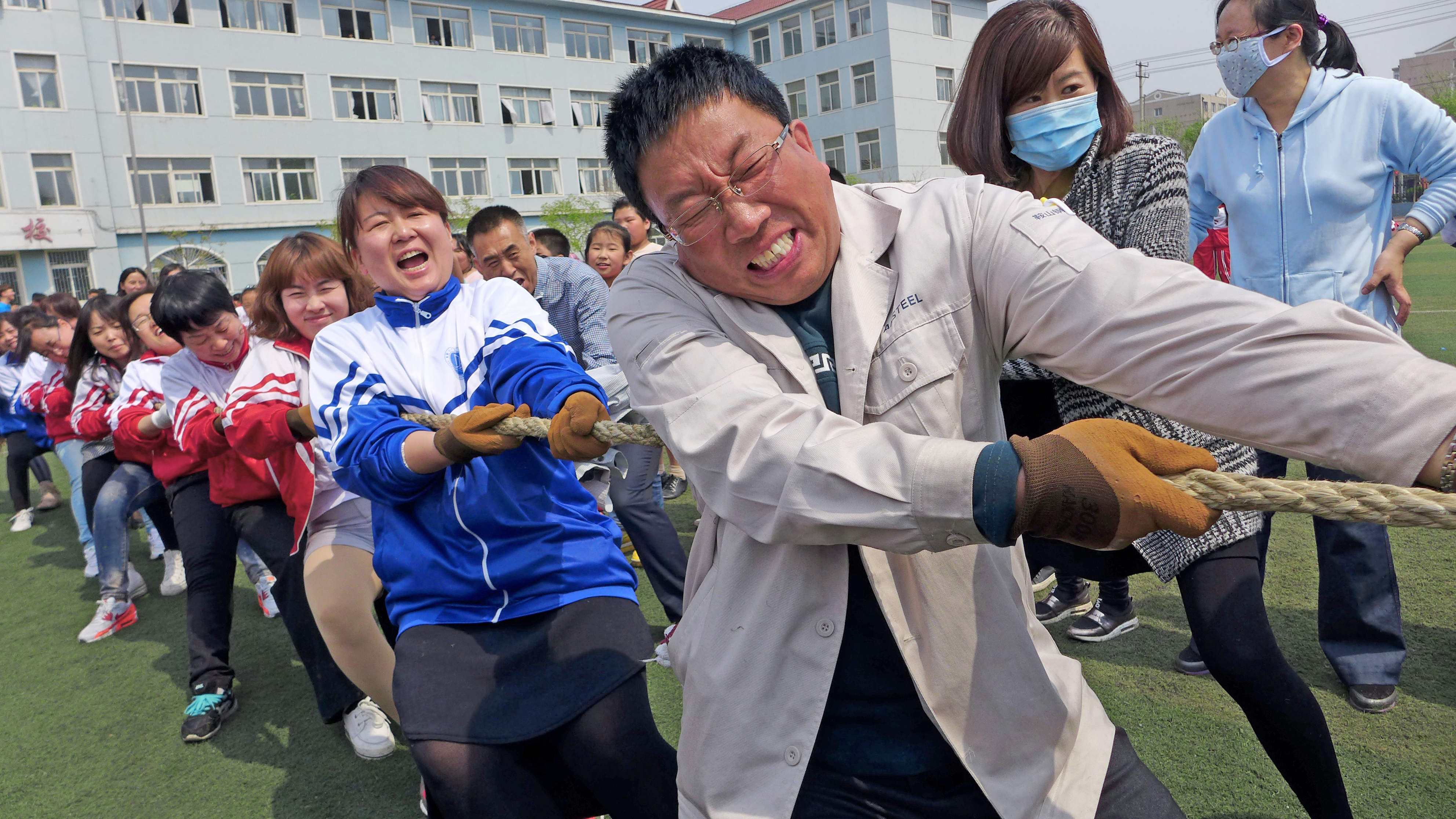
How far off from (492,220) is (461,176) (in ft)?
99.9

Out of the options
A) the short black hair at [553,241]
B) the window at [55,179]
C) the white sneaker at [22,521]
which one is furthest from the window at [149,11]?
the short black hair at [553,241]

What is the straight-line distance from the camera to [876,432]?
3.92 feet

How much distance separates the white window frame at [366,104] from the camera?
3036cm

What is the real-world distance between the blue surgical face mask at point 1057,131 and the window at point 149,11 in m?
32.5

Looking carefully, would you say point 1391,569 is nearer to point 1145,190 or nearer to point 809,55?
Answer: point 1145,190

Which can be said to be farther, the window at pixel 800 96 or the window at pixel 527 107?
the window at pixel 800 96

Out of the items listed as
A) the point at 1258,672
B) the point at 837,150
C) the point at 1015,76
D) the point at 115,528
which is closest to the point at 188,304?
the point at 115,528

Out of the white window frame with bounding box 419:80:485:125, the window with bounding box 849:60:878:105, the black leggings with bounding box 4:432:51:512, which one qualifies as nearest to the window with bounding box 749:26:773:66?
the window with bounding box 849:60:878:105

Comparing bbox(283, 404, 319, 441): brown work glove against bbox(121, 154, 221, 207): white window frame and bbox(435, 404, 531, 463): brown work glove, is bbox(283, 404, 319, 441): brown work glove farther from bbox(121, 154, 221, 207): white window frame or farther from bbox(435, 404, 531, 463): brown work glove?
bbox(121, 154, 221, 207): white window frame

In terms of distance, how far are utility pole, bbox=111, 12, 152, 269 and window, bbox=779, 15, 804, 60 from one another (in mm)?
24503

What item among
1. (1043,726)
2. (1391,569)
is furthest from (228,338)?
(1391,569)

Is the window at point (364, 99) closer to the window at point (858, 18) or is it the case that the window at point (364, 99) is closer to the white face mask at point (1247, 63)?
the window at point (858, 18)

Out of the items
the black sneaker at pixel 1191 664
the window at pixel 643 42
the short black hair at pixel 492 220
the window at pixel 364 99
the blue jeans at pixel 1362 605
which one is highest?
the window at pixel 643 42

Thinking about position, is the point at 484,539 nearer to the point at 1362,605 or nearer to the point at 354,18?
the point at 1362,605
